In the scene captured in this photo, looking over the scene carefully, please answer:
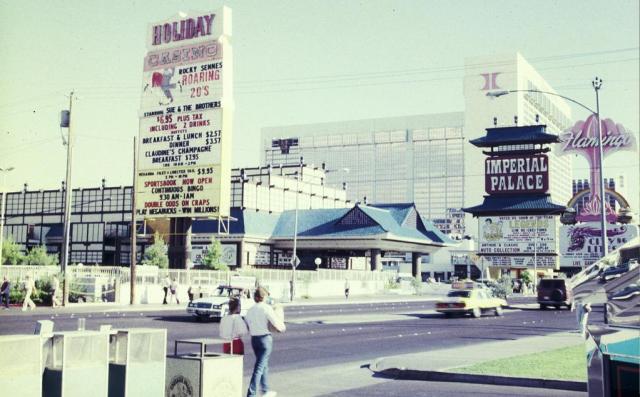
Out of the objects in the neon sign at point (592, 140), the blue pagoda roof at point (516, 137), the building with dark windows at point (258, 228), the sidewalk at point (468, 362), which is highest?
the blue pagoda roof at point (516, 137)

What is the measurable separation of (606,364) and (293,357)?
44.0ft

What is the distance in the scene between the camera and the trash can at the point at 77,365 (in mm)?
6789

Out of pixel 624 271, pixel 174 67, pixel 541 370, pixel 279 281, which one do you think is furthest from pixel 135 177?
pixel 624 271

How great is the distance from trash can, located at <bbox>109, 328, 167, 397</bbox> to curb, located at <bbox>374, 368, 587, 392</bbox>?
23.7ft

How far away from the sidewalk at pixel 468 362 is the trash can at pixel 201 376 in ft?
20.2

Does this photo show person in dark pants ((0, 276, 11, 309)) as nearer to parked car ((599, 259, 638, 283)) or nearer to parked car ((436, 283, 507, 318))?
parked car ((436, 283, 507, 318))

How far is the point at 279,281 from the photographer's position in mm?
62062

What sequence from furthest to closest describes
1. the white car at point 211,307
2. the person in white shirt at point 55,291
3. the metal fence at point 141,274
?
the metal fence at point 141,274 < the person in white shirt at point 55,291 < the white car at point 211,307

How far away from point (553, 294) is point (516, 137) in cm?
5501

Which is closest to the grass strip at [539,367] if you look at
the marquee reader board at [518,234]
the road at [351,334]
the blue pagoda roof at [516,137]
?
the road at [351,334]

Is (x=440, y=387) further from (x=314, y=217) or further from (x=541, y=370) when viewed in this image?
(x=314, y=217)

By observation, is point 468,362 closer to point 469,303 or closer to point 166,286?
point 469,303

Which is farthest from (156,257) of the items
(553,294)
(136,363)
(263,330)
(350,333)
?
(136,363)

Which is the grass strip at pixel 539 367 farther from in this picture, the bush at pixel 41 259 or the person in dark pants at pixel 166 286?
the bush at pixel 41 259
